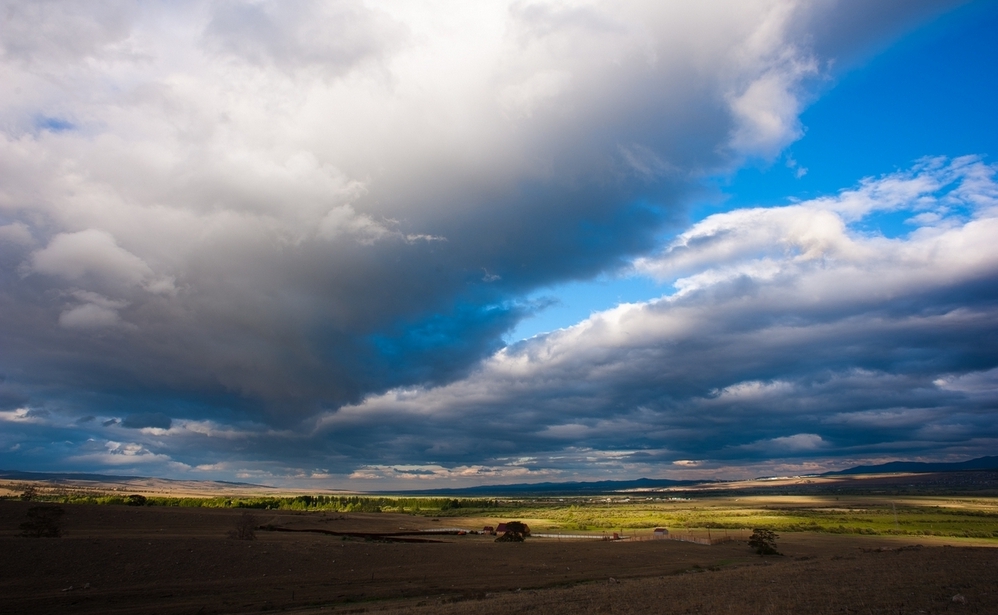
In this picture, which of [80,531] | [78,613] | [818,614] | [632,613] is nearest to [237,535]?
[80,531]

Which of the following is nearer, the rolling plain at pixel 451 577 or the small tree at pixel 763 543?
the rolling plain at pixel 451 577

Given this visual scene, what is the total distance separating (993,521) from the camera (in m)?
99.1

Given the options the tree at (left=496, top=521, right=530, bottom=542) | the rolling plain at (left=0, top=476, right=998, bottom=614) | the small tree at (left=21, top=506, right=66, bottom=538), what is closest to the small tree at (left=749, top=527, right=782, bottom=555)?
the rolling plain at (left=0, top=476, right=998, bottom=614)

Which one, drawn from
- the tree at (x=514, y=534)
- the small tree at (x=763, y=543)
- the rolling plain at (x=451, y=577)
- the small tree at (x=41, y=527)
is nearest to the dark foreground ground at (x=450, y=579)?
the rolling plain at (x=451, y=577)

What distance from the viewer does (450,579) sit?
41688 mm

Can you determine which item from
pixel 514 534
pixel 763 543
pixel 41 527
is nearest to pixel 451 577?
pixel 514 534

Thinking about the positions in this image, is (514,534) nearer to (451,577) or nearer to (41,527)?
(451,577)

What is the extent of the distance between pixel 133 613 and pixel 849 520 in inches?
4558

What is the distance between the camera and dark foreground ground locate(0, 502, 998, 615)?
2538 cm

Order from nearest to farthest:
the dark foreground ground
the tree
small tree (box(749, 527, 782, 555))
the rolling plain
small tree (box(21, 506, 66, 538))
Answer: the dark foreground ground
the rolling plain
small tree (box(21, 506, 66, 538))
small tree (box(749, 527, 782, 555))
the tree

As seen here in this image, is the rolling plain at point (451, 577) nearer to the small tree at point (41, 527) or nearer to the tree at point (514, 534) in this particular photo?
the small tree at point (41, 527)

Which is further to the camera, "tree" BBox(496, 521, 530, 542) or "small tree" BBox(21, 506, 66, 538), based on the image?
"tree" BBox(496, 521, 530, 542)

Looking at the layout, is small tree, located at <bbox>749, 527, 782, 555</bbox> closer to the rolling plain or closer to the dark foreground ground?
the rolling plain

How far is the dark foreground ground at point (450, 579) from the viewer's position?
25375 mm
